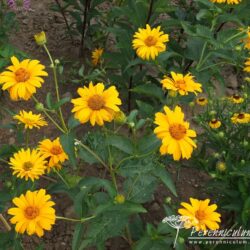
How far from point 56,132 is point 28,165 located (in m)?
1.24

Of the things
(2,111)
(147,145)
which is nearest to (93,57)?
(2,111)

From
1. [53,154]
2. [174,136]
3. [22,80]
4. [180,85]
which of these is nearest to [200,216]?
[174,136]

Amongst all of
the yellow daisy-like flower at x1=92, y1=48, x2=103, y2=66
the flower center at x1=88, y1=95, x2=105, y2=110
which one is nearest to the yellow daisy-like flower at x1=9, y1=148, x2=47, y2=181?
the flower center at x1=88, y1=95, x2=105, y2=110

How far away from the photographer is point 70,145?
1.69 meters

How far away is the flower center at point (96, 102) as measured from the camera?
5.02 feet

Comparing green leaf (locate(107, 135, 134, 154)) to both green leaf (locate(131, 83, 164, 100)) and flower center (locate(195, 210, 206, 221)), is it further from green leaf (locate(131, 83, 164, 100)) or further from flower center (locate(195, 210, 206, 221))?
green leaf (locate(131, 83, 164, 100))

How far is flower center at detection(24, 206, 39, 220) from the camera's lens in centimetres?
153

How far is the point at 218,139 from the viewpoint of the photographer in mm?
2168

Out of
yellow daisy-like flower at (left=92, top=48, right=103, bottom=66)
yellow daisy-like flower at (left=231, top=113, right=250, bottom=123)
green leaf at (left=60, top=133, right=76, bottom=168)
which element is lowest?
yellow daisy-like flower at (left=92, top=48, right=103, bottom=66)

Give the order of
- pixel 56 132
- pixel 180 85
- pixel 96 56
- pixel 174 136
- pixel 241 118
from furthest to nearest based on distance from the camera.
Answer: pixel 96 56 < pixel 56 132 < pixel 241 118 < pixel 180 85 < pixel 174 136

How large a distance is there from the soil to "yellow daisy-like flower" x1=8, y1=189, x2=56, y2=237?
77 cm

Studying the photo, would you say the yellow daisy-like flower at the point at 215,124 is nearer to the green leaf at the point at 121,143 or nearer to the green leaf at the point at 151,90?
the green leaf at the point at 151,90

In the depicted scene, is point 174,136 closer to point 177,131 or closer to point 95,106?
point 177,131

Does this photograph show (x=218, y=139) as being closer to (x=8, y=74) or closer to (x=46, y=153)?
(x=46, y=153)
